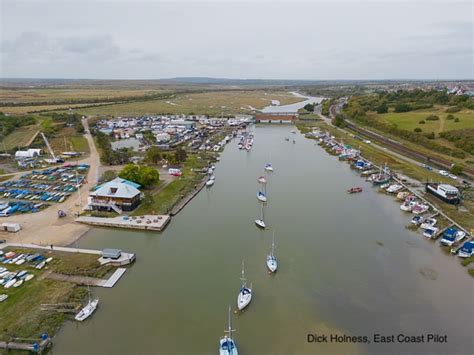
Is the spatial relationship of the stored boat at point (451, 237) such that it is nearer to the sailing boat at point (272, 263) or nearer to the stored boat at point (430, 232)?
the stored boat at point (430, 232)

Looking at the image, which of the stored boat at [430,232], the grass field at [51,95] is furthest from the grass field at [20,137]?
the grass field at [51,95]

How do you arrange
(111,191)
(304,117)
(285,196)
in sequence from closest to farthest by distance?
(111,191) < (285,196) < (304,117)

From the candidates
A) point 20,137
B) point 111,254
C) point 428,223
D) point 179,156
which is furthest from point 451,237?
point 20,137

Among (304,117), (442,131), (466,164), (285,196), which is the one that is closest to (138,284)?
(285,196)

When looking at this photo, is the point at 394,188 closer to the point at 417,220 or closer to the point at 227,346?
the point at 417,220

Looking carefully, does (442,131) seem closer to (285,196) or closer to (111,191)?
(285,196)

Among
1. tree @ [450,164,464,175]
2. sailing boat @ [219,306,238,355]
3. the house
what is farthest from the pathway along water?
tree @ [450,164,464,175]
